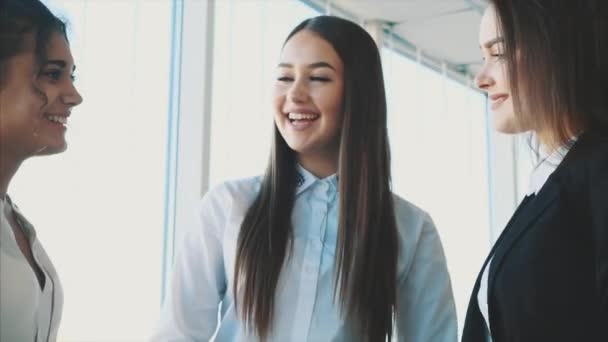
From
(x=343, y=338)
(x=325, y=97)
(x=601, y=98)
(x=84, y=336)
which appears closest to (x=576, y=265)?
(x=601, y=98)

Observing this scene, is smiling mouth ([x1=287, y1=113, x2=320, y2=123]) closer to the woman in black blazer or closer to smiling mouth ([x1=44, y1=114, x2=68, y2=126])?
the woman in black blazer

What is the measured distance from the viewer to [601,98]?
126 cm

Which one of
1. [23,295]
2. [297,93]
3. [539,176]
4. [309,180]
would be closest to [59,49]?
[23,295]

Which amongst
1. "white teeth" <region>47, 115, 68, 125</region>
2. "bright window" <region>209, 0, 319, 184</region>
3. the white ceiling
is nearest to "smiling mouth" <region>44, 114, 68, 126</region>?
"white teeth" <region>47, 115, 68, 125</region>

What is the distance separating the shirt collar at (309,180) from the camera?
5.66ft

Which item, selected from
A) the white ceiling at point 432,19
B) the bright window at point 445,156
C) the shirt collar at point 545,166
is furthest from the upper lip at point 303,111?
the bright window at point 445,156

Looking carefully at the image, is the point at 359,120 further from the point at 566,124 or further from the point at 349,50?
the point at 566,124

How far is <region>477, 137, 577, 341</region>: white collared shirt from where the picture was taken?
1279 millimetres

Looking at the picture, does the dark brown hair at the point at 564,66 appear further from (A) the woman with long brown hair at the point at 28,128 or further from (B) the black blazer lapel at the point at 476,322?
(A) the woman with long brown hair at the point at 28,128

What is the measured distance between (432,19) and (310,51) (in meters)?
2.10

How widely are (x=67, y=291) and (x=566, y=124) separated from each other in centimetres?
146

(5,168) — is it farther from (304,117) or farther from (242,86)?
(242,86)

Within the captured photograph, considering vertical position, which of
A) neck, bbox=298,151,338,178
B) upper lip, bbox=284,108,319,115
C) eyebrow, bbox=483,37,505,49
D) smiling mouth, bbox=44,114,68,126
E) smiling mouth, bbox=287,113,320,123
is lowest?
neck, bbox=298,151,338,178

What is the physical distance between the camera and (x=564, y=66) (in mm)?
1249
